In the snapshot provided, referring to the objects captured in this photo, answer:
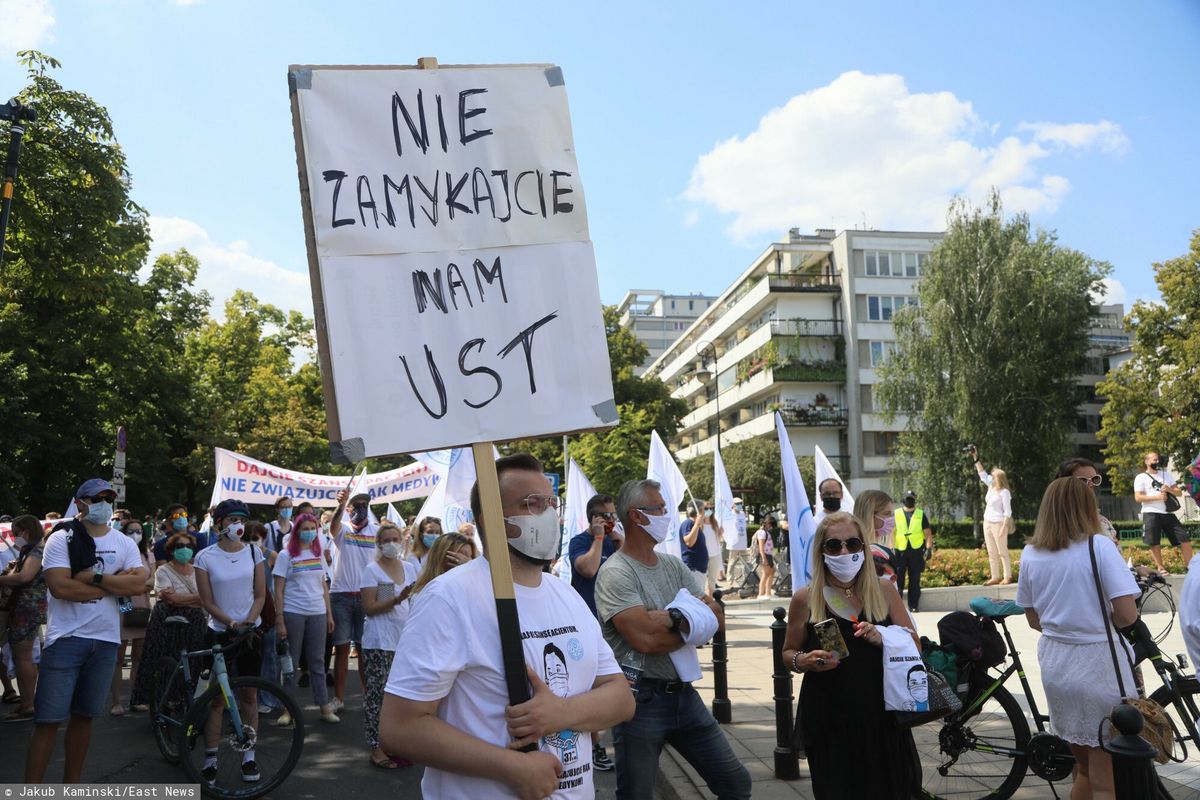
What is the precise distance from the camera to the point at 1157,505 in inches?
557

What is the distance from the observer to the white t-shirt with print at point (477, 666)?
2.49 metres

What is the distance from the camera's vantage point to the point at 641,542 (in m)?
4.65

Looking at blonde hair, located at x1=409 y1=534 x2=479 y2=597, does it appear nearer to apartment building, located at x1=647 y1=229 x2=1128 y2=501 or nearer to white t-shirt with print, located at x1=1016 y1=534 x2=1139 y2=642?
white t-shirt with print, located at x1=1016 y1=534 x2=1139 y2=642

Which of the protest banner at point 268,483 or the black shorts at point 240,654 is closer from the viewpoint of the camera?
the black shorts at point 240,654

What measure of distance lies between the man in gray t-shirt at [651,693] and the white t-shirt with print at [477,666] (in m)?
1.61

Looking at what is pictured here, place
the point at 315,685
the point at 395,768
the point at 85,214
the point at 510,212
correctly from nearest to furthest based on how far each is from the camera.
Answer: the point at 510,212 < the point at 395,768 < the point at 315,685 < the point at 85,214

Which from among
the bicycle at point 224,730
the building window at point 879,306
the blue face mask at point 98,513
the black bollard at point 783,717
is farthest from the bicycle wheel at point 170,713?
the building window at point 879,306

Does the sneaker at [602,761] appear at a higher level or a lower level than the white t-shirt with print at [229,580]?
lower

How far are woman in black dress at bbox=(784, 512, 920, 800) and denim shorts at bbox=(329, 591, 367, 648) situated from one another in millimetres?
5866

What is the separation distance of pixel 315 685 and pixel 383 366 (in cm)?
699

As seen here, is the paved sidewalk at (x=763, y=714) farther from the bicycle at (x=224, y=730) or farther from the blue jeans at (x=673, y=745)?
the bicycle at (x=224, y=730)

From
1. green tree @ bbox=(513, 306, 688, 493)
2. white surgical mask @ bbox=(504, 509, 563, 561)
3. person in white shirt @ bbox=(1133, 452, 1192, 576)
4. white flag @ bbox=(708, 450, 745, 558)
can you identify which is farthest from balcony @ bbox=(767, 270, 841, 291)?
white surgical mask @ bbox=(504, 509, 563, 561)

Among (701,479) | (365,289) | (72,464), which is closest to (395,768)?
(365,289)

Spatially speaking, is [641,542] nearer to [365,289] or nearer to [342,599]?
[365,289]
